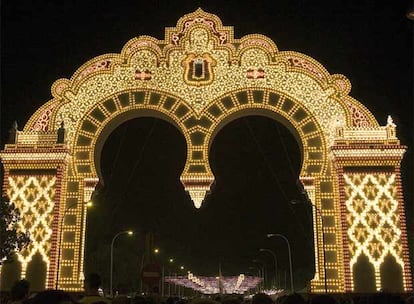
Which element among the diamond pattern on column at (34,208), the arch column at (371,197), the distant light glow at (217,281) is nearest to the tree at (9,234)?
the diamond pattern on column at (34,208)

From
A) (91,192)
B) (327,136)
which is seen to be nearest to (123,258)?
(91,192)

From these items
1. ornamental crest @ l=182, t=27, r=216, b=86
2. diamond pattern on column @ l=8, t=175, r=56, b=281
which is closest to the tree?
diamond pattern on column @ l=8, t=175, r=56, b=281

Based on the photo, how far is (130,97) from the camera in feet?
84.8

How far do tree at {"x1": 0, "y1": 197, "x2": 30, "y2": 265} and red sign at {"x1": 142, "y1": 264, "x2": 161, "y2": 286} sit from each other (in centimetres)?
1438

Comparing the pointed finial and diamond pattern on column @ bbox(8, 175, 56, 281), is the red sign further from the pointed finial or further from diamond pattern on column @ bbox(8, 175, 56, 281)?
the pointed finial

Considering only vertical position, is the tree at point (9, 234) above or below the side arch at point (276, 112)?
below

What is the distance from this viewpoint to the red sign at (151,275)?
32.0 feet

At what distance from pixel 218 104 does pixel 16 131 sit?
917 cm

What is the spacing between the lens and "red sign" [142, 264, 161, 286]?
9742mm

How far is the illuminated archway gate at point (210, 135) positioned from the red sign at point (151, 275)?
47.5 feet

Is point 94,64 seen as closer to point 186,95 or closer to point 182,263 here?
point 186,95

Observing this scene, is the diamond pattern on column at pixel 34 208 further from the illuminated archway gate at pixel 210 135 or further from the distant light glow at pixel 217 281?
the distant light glow at pixel 217 281

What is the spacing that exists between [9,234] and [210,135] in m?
9.45

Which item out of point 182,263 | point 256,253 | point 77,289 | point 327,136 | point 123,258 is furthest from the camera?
point 182,263
